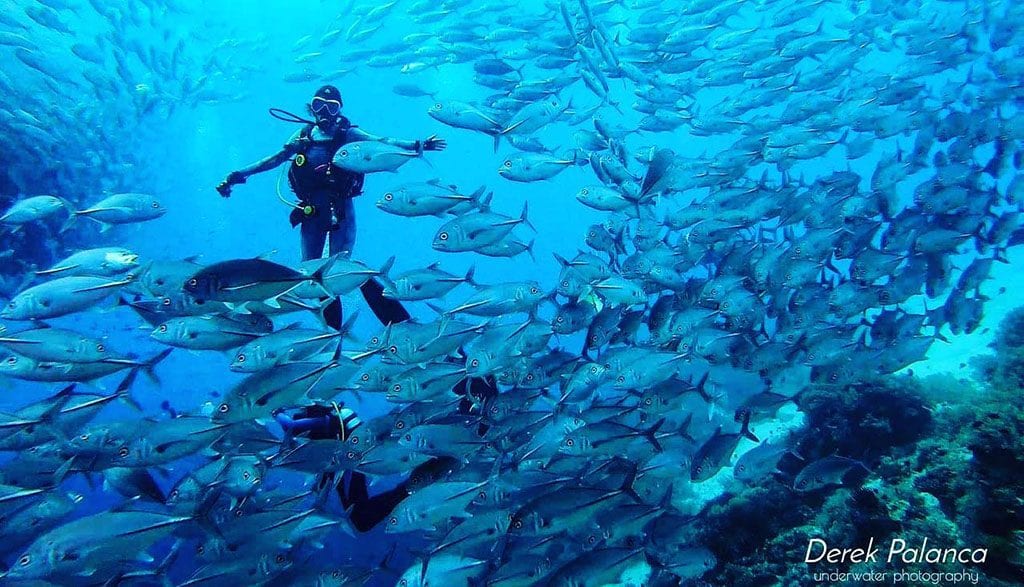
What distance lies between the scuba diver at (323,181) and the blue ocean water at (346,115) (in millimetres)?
349

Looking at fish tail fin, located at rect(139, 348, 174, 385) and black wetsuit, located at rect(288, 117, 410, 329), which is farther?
black wetsuit, located at rect(288, 117, 410, 329)

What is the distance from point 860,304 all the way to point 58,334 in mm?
7541

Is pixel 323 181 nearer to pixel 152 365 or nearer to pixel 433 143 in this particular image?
pixel 433 143

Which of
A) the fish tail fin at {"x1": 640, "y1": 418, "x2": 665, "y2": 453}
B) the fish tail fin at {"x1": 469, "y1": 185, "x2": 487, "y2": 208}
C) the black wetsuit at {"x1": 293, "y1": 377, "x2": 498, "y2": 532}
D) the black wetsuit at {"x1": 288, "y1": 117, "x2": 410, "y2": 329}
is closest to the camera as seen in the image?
the fish tail fin at {"x1": 640, "y1": 418, "x2": 665, "y2": 453}

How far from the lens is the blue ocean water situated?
915 cm

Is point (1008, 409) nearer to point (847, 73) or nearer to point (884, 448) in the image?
point (884, 448)

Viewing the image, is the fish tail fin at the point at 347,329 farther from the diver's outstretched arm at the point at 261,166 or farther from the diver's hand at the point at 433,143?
the diver's outstretched arm at the point at 261,166

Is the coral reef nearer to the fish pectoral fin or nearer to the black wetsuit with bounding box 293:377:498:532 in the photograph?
the black wetsuit with bounding box 293:377:498:532

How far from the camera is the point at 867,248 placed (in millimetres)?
6055

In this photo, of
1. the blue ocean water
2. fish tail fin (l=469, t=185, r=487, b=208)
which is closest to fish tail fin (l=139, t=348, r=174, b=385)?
the blue ocean water

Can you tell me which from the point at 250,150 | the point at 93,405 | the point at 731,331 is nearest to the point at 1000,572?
the point at 731,331

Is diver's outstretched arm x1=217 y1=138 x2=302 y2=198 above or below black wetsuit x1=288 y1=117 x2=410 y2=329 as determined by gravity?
above

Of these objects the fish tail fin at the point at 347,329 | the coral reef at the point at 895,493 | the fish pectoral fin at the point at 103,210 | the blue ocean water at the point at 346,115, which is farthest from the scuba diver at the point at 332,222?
the coral reef at the point at 895,493

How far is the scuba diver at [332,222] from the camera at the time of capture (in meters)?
5.83
